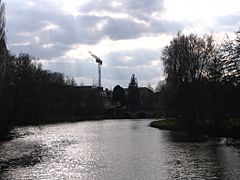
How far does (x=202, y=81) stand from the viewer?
1955 inches

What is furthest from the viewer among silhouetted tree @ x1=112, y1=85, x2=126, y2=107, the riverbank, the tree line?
silhouetted tree @ x1=112, y1=85, x2=126, y2=107

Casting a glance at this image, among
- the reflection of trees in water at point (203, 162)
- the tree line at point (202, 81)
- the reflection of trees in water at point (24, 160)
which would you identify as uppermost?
the tree line at point (202, 81)

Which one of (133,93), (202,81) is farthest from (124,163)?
(133,93)

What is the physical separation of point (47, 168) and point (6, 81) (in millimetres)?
25612

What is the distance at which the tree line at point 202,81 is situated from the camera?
121 ft

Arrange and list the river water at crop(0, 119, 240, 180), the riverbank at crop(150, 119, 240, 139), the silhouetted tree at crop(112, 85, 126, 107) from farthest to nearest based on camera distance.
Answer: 1. the silhouetted tree at crop(112, 85, 126, 107)
2. the riverbank at crop(150, 119, 240, 139)
3. the river water at crop(0, 119, 240, 180)

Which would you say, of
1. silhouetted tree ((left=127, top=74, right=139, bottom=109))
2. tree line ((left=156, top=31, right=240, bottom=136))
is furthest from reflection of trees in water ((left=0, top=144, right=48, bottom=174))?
silhouetted tree ((left=127, top=74, right=139, bottom=109))

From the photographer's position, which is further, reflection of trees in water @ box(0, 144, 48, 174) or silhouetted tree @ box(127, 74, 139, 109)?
silhouetted tree @ box(127, 74, 139, 109)

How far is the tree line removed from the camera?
3678 centimetres

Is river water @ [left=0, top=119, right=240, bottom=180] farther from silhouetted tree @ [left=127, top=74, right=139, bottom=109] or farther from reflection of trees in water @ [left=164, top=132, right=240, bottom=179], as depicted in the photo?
silhouetted tree @ [left=127, top=74, right=139, bottom=109]

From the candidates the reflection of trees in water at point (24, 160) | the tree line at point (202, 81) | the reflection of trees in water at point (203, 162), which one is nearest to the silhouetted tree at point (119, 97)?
the tree line at point (202, 81)

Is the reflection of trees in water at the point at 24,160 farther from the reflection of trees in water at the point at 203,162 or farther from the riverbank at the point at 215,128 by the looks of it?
the riverbank at the point at 215,128

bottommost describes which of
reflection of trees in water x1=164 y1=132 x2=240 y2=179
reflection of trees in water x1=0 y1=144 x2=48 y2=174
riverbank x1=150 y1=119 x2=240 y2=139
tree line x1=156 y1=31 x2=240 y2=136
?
reflection of trees in water x1=0 y1=144 x2=48 y2=174

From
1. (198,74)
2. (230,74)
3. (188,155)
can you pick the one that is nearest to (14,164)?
(188,155)
